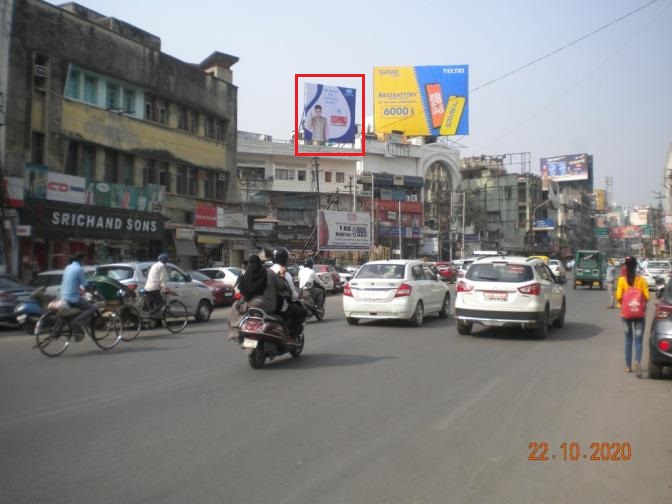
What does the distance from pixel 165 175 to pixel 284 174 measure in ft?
94.6

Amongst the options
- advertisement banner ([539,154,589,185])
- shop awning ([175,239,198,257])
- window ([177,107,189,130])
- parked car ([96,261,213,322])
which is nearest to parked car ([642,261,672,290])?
shop awning ([175,239,198,257])

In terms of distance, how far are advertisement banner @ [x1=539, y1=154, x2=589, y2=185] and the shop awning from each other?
93.7m

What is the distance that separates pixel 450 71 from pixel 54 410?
42.9 meters

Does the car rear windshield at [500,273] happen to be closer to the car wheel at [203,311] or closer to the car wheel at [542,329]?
the car wheel at [542,329]

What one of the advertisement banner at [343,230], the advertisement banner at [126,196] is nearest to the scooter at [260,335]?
the advertisement banner at [126,196]

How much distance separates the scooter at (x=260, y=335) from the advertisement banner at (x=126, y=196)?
18.7 meters

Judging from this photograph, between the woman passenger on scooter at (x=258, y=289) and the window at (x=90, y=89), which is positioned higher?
the window at (x=90, y=89)

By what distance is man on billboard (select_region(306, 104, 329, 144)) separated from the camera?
47.6 metres

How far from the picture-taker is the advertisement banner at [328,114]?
47562 mm

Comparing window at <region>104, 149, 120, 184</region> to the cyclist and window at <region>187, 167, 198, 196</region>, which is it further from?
the cyclist

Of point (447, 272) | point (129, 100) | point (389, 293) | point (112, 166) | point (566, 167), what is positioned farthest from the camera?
point (566, 167)

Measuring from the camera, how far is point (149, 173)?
31.0 m

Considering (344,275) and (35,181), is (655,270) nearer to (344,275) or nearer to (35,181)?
(344,275)

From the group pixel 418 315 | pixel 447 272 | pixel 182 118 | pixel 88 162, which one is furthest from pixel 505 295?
pixel 447 272
